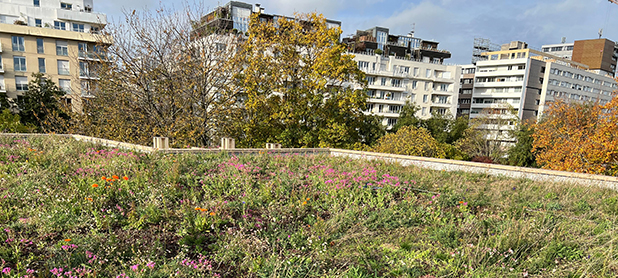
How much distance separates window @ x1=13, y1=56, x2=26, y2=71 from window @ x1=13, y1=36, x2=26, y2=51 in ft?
3.24

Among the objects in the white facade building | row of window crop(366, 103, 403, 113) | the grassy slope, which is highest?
the white facade building

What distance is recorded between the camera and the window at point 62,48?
36406 millimetres

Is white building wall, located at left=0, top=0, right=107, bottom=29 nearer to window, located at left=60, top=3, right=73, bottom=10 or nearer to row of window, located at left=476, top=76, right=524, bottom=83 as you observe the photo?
window, located at left=60, top=3, right=73, bottom=10

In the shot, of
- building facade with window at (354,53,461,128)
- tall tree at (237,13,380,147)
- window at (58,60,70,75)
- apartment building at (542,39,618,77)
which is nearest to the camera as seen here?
tall tree at (237,13,380,147)

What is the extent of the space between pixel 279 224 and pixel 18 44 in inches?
1799

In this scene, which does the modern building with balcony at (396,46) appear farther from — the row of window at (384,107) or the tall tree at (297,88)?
the tall tree at (297,88)

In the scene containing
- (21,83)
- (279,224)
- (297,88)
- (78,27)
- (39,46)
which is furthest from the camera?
(78,27)

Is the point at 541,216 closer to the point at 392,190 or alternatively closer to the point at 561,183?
the point at 392,190

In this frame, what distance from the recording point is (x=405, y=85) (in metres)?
52.5

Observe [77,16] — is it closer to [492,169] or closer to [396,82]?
[396,82]

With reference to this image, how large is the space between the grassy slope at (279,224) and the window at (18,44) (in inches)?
1552

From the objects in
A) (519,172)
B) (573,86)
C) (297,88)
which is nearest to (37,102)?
(297,88)

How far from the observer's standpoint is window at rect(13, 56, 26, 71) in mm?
34969

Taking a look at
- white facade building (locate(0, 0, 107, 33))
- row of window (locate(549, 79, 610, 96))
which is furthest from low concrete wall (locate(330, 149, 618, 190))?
row of window (locate(549, 79, 610, 96))
